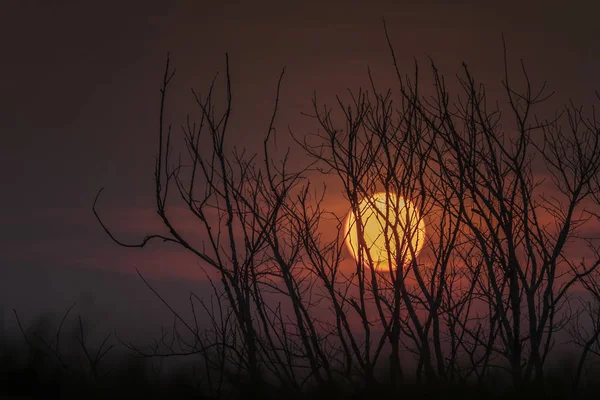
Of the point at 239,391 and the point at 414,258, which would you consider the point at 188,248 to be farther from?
the point at 414,258

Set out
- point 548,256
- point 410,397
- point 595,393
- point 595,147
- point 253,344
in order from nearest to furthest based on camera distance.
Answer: point 410,397, point 595,393, point 253,344, point 548,256, point 595,147

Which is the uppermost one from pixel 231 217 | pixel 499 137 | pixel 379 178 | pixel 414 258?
pixel 499 137

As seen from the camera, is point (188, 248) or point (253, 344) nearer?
point (188, 248)

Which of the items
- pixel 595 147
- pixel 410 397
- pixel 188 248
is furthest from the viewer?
pixel 595 147

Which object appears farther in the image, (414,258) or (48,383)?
(414,258)

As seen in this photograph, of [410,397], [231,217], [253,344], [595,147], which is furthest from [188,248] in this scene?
[595,147]

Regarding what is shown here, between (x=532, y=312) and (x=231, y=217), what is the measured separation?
2.52 metres

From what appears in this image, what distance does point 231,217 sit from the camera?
5027 millimetres

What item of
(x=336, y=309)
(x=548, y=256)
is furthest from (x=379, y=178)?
(x=548, y=256)

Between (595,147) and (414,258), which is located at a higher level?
(595,147)

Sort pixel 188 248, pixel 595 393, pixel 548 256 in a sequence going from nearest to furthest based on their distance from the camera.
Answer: pixel 595 393
pixel 188 248
pixel 548 256

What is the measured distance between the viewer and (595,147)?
5.75 metres

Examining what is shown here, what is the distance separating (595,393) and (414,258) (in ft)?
4.85

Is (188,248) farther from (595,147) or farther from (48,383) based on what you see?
(595,147)
